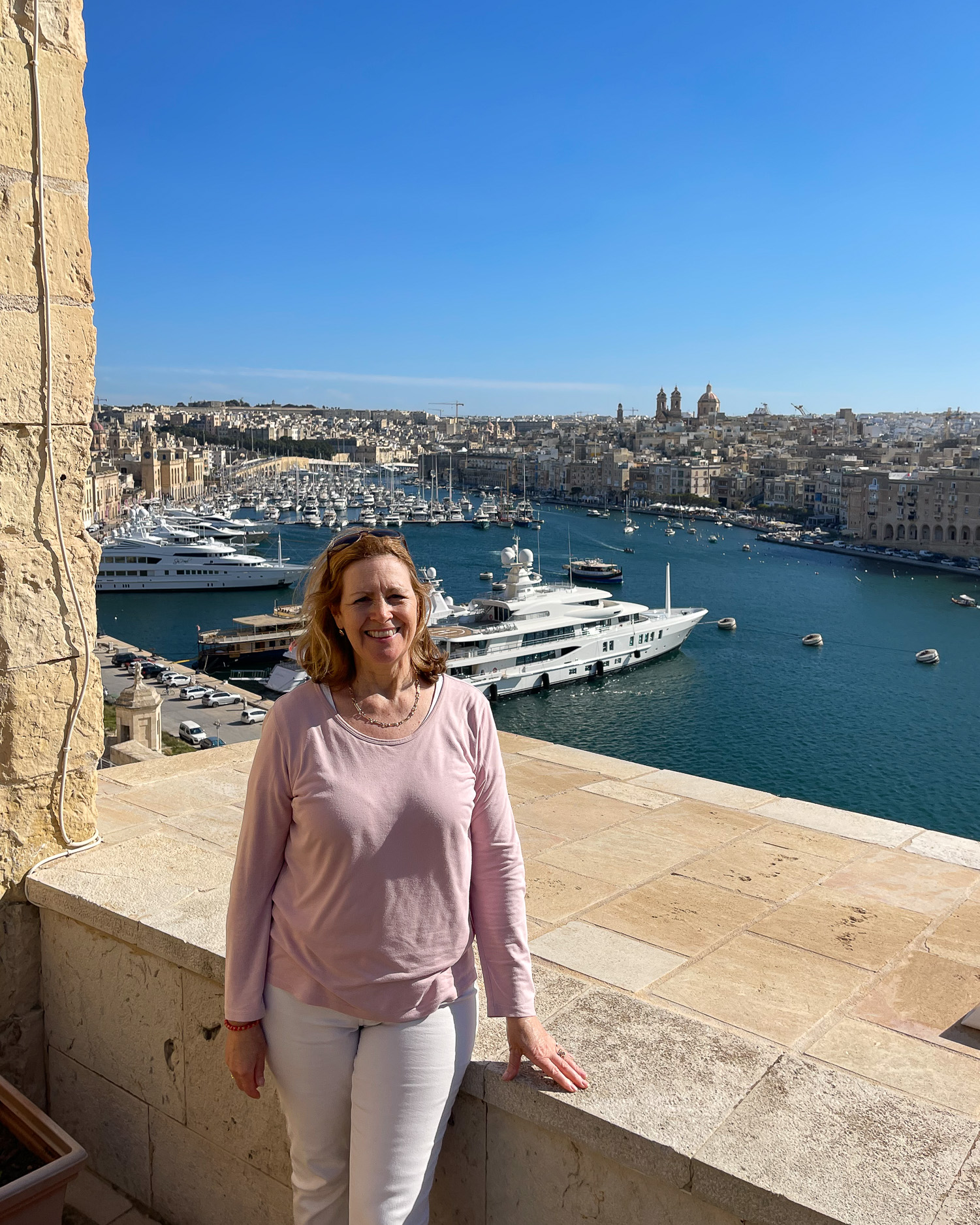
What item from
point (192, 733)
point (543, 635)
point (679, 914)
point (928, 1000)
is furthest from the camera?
point (543, 635)

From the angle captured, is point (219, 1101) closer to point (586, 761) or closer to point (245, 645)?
point (586, 761)

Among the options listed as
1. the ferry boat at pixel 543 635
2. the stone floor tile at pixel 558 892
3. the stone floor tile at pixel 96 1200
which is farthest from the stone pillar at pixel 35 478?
the ferry boat at pixel 543 635

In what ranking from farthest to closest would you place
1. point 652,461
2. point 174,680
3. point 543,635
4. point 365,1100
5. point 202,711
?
point 652,461
point 543,635
point 174,680
point 202,711
point 365,1100

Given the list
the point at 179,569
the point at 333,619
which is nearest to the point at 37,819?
the point at 333,619

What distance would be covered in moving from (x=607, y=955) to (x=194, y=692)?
49.2 ft

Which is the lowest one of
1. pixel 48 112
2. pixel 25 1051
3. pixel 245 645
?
pixel 245 645

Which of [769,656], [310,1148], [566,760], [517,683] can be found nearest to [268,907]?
[310,1148]

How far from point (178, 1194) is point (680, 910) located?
25.9 inches

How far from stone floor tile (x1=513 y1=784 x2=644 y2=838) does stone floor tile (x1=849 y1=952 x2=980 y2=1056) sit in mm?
549

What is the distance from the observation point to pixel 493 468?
2699 inches

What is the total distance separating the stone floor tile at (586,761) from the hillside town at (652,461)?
20.5m

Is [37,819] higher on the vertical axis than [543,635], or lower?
higher

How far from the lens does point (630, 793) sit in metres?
1.87

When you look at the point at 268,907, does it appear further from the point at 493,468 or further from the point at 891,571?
the point at 493,468
